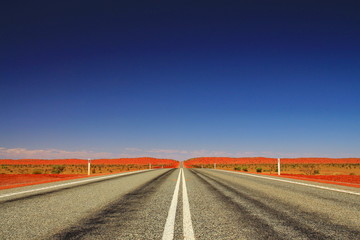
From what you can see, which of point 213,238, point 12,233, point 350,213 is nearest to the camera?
point 213,238

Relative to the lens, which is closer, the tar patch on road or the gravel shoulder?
the tar patch on road

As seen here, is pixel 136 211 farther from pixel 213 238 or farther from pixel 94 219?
pixel 213 238

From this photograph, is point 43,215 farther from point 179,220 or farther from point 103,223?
point 179,220

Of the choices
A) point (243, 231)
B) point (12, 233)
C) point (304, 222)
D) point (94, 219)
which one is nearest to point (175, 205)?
point (94, 219)

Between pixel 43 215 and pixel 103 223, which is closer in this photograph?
pixel 103 223

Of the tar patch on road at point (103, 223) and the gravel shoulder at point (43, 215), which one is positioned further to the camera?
the gravel shoulder at point (43, 215)

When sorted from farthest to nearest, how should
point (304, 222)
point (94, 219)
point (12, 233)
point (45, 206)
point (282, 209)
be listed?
point (45, 206)
point (282, 209)
point (94, 219)
point (304, 222)
point (12, 233)

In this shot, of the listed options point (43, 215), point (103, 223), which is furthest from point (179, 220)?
point (43, 215)

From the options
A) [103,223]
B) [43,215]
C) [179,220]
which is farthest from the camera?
[43,215]

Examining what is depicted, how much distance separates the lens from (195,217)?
12.8ft

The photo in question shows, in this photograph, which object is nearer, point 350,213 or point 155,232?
point 155,232

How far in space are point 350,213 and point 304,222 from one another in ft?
4.52

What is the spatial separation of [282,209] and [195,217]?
1.92 meters

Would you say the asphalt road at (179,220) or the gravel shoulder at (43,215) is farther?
the gravel shoulder at (43,215)
